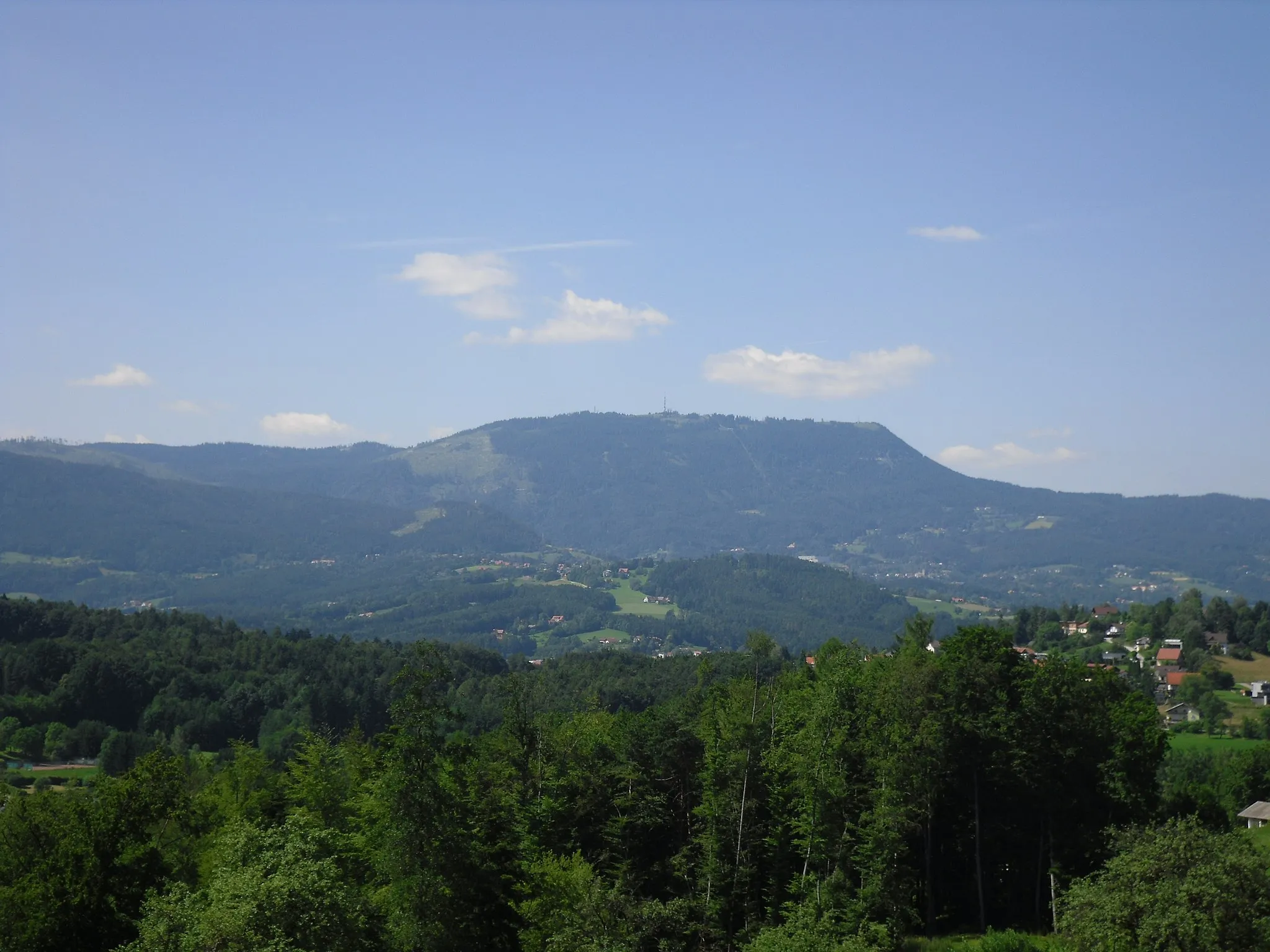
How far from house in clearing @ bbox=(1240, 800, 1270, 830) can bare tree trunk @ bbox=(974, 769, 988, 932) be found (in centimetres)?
2908

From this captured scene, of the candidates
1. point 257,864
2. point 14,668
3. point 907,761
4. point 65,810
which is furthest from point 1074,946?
point 14,668

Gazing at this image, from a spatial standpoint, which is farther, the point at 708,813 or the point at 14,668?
the point at 14,668

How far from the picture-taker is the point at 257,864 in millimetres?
31828

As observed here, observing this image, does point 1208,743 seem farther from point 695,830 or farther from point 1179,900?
point 1179,900

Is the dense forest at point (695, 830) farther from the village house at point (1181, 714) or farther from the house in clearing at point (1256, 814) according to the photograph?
the village house at point (1181, 714)

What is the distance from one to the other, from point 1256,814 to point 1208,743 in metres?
26.2

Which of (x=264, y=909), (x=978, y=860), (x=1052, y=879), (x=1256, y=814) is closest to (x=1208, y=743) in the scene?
(x=1256, y=814)

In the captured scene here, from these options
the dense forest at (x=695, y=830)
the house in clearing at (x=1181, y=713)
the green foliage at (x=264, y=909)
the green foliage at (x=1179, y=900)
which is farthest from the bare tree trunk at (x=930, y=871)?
the house in clearing at (x=1181, y=713)

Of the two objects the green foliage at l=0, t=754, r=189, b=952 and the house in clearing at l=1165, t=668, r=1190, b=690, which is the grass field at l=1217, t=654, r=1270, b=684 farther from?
the green foliage at l=0, t=754, r=189, b=952

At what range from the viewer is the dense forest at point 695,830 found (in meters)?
32.1

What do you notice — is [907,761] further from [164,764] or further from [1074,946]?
[164,764]

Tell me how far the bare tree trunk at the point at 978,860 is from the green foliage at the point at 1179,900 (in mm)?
7185

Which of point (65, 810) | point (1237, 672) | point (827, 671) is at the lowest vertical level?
point (1237, 672)

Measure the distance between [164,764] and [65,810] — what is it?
3.35m
